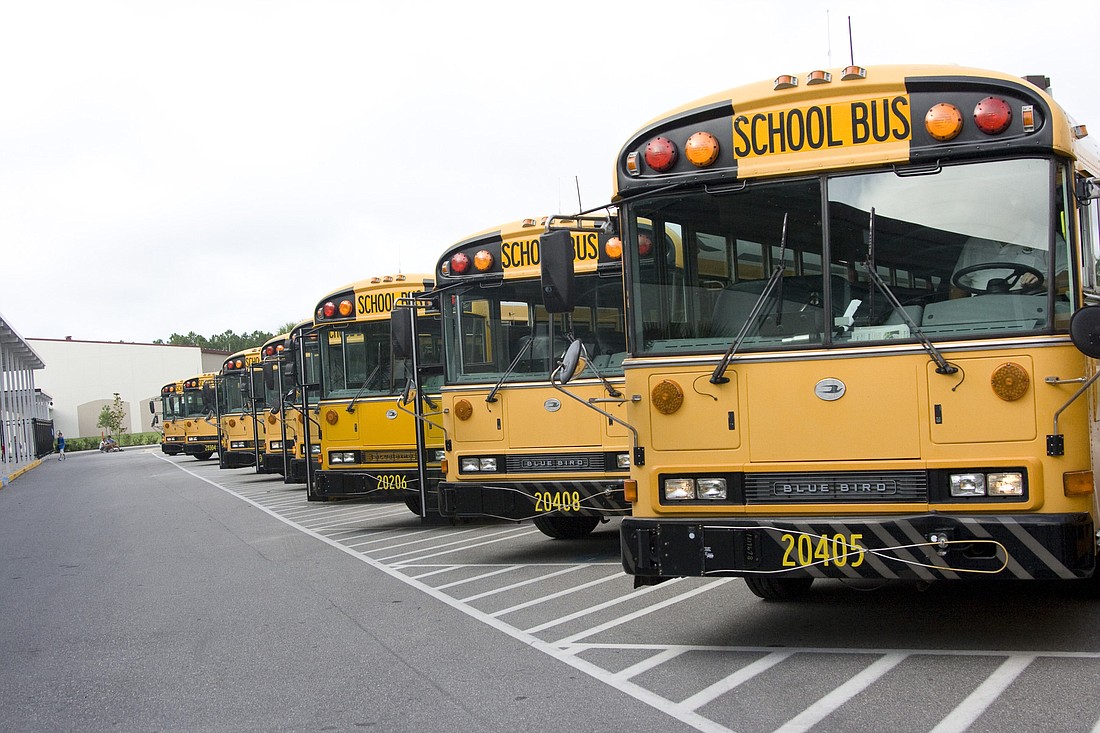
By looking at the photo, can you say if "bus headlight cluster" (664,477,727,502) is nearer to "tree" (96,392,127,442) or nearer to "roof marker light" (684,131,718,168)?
"roof marker light" (684,131,718,168)

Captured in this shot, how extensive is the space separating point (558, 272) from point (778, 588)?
2.68 metres

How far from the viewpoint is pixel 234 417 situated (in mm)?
29484

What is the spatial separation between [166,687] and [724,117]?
430 cm

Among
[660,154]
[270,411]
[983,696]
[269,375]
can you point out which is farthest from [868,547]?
[270,411]

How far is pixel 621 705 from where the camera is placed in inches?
201

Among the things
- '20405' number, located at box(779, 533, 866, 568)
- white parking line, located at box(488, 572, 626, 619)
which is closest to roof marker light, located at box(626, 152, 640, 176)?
'20405' number, located at box(779, 533, 866, 568)

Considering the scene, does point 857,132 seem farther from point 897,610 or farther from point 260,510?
point 260,510

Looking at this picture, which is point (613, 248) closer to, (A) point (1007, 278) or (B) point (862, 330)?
(B) point (862, 330)

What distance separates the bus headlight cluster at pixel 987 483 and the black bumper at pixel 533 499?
4.01 metres

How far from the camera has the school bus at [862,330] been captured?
5.20 m

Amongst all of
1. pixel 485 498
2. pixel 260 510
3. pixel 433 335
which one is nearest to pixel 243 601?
pixel 485 498

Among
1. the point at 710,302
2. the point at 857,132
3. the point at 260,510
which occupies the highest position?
the point at 857,132

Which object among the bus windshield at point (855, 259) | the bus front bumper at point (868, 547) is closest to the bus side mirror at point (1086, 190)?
the bus windshield at point (855, 259)

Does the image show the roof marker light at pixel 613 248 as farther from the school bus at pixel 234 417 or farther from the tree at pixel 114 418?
the tree at pixel 114 418
